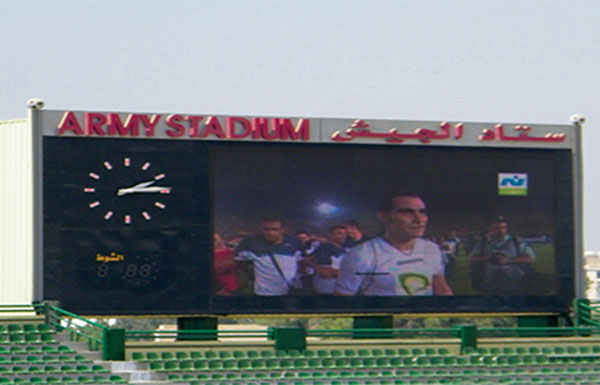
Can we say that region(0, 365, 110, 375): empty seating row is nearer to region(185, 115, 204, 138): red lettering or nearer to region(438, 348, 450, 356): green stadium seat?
region(185, 115, 204, 138): red lettering

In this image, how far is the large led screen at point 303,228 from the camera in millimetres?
33375

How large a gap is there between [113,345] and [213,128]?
6373 millimetres

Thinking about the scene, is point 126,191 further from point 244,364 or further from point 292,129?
point 244,364

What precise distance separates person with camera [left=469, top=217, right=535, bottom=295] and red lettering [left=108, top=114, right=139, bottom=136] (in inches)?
355

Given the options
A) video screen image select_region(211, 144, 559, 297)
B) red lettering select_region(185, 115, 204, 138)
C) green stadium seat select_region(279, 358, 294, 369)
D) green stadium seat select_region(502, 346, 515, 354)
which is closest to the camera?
green stadium seat select_region(279, 358, 294, 369)

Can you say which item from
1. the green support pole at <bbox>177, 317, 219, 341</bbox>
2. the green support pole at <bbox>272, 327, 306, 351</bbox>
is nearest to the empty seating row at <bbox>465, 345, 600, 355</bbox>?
the green support pole at <bbox>272, 327, 306, 351</bbox>

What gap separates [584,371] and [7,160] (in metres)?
14.8

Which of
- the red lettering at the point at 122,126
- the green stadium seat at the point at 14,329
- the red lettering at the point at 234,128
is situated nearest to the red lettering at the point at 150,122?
the red lettering at the point at 122,126

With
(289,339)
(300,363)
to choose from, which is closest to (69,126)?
(289,339)

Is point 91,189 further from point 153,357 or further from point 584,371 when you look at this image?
point 584,371

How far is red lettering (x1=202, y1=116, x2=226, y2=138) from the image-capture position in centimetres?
3434

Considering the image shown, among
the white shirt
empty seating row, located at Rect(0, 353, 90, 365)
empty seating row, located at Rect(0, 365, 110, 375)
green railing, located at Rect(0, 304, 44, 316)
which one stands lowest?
empty seating row, located at Rect(0, 365, 110, 375)

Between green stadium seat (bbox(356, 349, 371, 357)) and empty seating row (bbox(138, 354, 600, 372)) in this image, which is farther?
green stadium seat (bbox(356, 349, 371, 357))

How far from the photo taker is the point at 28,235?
109ft
